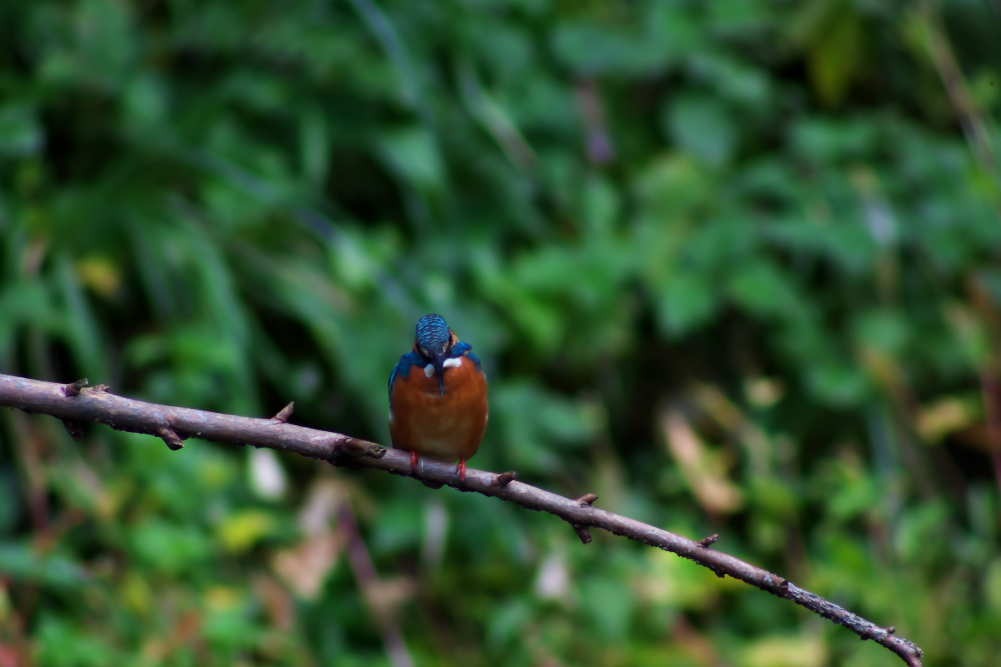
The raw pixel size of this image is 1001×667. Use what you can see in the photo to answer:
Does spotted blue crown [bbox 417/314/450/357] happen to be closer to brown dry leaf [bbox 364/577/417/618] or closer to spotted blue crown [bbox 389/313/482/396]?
spotted blue crown [bbox 389/313/482/396]

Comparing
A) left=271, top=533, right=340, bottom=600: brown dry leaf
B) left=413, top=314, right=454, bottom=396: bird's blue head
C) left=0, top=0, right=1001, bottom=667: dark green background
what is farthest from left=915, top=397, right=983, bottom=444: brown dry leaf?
left=413, top=314, right=454, bottom=396: bird's blue head

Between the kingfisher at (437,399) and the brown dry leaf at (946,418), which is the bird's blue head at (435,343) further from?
the brown dry leaf at (946,418)

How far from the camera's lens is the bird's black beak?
6.62 ft

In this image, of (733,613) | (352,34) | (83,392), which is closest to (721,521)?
(733,613)

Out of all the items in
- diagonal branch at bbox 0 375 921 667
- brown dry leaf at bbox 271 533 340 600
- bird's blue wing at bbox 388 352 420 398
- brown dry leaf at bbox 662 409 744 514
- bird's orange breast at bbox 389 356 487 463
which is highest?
brown dry leaf at bbox 662 409 744 514

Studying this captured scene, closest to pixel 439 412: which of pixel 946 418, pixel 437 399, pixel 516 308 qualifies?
pixel 437 399

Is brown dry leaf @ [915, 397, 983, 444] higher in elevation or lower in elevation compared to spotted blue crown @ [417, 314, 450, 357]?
higher

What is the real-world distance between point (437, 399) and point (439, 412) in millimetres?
29

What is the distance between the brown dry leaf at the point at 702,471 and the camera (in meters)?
3.81

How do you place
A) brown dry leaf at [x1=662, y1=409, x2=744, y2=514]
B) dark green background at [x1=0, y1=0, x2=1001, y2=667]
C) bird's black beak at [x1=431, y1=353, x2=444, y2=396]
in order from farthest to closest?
1. brown dry leaf at [x1=662, y1=409, x2=744, y2=514]
2. dark green background at [x1=0, y1=0, x2=1001, y2=667]
3. bird's black beak at [x1=431, y1=353, x2=444, y2=396]

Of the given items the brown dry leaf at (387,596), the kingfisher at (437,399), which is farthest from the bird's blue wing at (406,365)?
the brown dry leaf at (387,596)

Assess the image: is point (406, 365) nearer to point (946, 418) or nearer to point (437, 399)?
point (437, 399)

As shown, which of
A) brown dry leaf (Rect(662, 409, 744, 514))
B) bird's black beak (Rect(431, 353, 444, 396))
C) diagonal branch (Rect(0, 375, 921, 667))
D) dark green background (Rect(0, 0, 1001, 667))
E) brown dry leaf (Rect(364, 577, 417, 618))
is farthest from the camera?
brown dry leaf (Rect(662, 409, 744, 514))

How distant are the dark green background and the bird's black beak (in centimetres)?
131
